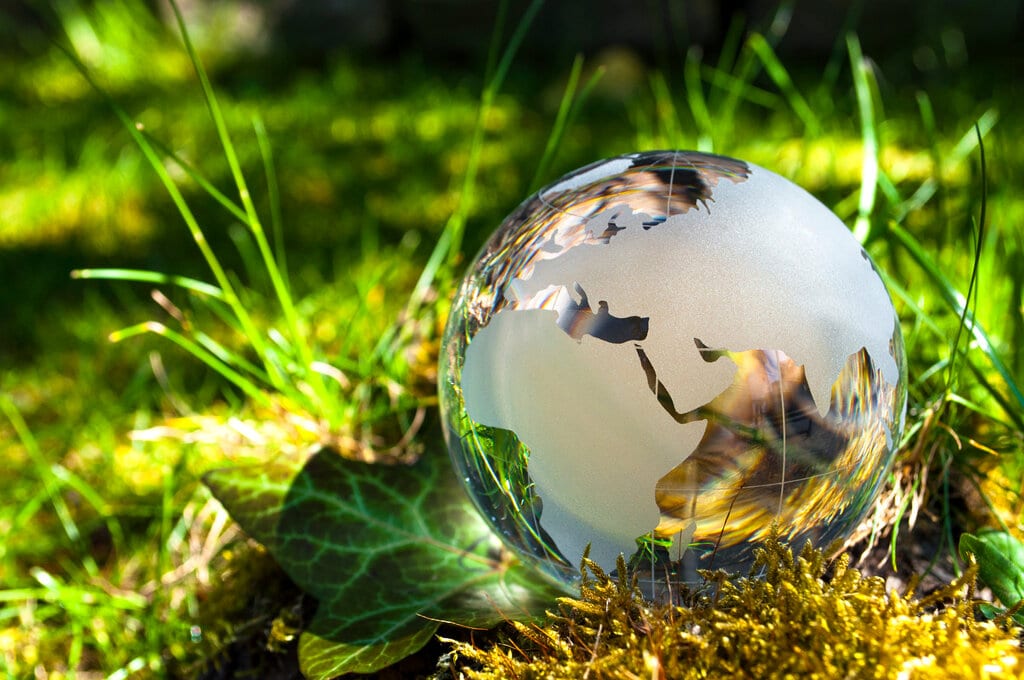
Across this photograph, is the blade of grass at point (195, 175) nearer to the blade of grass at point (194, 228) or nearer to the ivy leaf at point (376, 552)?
the blade of grass at point (194, 228)

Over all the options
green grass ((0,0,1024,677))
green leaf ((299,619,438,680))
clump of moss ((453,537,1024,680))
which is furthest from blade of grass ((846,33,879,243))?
green leaf ((299,619,438,680))

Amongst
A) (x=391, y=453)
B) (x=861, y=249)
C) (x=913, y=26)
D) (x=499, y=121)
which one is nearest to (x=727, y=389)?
(x=861, y=249)

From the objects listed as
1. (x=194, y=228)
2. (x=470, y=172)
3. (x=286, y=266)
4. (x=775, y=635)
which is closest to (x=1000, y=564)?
(x=775, y=635)

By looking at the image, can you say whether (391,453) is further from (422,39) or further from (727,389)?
(422,39)

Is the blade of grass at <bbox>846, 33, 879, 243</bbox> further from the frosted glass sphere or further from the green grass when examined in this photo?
the frosted glass sphere

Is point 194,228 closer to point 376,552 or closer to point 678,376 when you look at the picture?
point 376,552

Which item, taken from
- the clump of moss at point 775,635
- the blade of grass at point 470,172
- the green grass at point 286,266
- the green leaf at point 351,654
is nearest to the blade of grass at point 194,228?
the green grass at point 286,266
